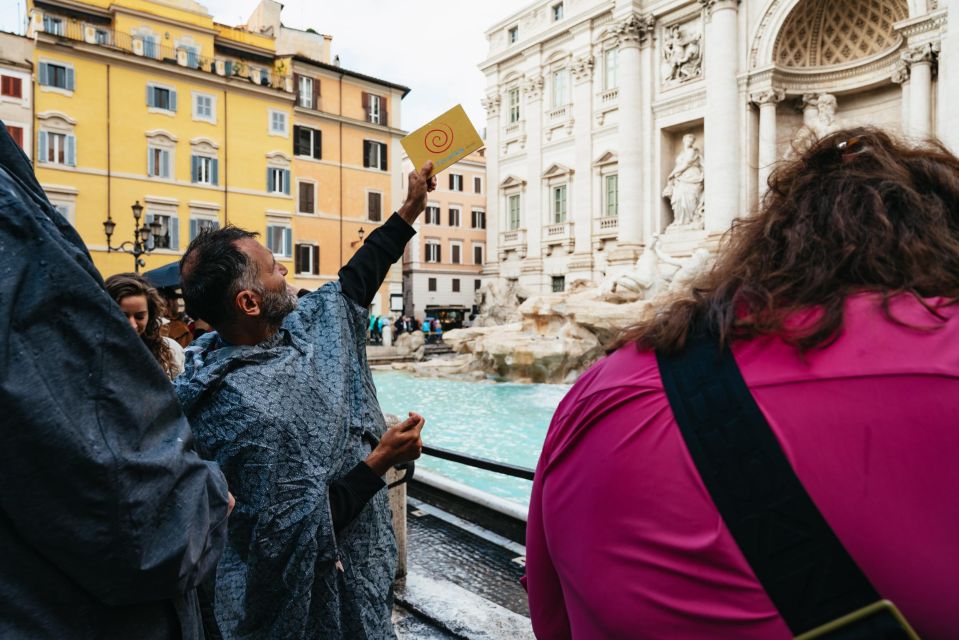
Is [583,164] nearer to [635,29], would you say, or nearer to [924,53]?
[635,29]

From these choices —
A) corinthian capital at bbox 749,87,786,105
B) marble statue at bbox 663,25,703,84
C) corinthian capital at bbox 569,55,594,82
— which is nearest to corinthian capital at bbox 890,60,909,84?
corinthian capital at bbox 749,87,786,105

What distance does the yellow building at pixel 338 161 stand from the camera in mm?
32688

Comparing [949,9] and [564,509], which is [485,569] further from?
[949,9]

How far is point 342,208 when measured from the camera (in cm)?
3366

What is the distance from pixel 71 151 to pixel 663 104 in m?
22.8

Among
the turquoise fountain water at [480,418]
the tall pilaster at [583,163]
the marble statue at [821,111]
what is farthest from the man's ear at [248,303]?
the tall pilaster at [583,163]

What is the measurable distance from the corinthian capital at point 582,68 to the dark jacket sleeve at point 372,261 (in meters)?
26.6

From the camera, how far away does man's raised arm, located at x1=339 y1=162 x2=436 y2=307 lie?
2.12 meters

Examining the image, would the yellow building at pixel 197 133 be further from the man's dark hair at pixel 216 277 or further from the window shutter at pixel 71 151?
the man's dark hair at pixel 216 277

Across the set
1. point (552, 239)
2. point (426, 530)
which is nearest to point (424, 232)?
point (552, 239)

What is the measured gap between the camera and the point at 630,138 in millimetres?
24422

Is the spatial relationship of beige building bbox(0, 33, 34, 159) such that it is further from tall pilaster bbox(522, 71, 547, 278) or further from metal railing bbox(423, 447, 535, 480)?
metal railing bbox(423, 447, 535, 480)

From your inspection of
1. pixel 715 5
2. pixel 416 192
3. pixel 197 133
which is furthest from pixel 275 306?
pixel 197 133

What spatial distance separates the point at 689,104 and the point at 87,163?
23196mm
